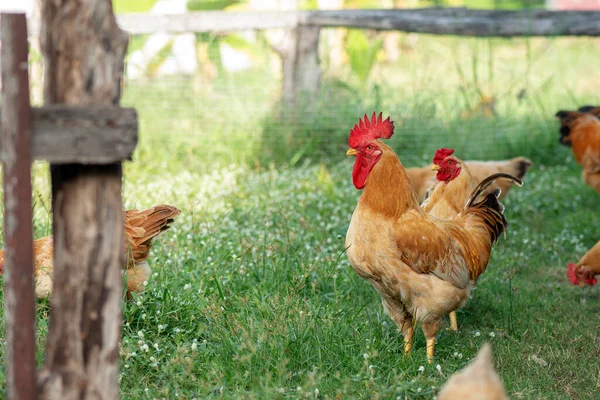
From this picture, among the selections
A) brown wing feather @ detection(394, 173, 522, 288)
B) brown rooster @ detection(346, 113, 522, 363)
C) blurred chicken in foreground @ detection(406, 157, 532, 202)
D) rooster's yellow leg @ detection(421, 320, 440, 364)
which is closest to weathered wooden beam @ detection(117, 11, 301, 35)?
blurred chicken in foreground @ detection(406, 157, 532, 202)

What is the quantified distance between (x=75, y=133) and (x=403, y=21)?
7.08 m

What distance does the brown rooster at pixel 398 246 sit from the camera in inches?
161

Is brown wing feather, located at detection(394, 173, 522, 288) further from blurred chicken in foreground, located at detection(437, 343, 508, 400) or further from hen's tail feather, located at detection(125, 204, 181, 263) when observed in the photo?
blurred chicken in foreground, located at detection(437, 343, 508, 400)

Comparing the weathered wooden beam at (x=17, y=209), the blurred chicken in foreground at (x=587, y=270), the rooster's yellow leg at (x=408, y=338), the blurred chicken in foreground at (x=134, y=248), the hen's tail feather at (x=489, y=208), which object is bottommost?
the rooster's yellow leg at (x=408, y=338)

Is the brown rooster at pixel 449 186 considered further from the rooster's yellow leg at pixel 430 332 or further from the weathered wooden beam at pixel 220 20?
the weathered wooden beam at pixel 220 20

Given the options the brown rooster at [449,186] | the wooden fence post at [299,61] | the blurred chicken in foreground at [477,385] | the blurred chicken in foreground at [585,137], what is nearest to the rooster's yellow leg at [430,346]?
the brown rooster at [449,186]

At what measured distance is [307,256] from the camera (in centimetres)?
536

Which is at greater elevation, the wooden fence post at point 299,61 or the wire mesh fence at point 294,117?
the wooden fence post at point 299,61

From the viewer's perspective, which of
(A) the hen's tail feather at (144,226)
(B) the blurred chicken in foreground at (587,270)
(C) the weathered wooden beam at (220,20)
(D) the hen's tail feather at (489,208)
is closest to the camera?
(A) the hen's tail feather at (144,226)

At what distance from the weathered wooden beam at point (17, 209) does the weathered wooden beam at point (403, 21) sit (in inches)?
255

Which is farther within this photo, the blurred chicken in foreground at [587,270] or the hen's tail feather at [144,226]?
the blurred chicken in foreground at [587,270]

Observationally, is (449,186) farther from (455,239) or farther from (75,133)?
(75,133)

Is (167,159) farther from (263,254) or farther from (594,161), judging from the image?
(594,161)

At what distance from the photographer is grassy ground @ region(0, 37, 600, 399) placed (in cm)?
374
